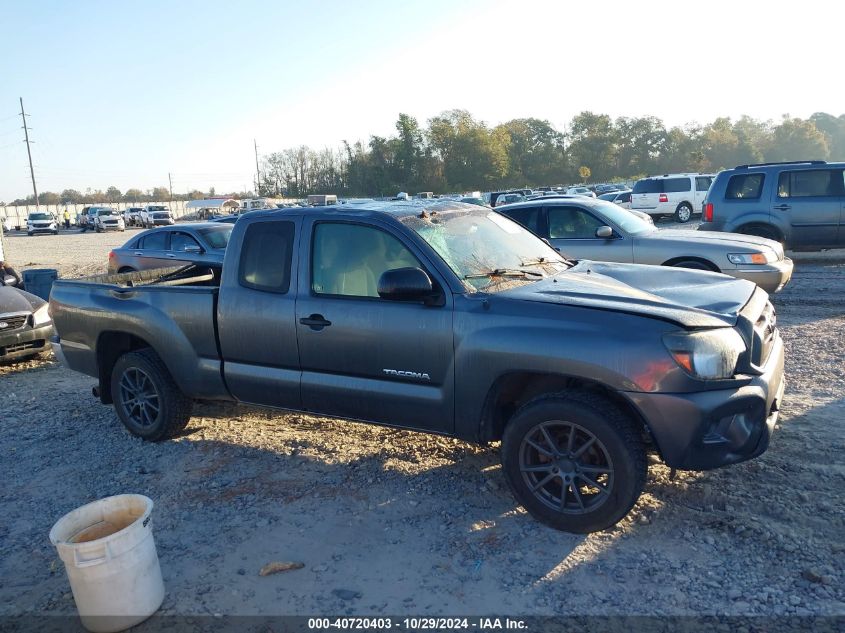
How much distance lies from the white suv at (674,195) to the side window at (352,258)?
24.9 metres

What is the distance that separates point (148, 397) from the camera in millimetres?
5504

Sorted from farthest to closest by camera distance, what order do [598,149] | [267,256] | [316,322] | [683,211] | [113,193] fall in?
[113,193] < [598,149] < [683,211] < [267,256] < [316,322]

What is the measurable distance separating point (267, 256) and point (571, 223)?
557 centimetres

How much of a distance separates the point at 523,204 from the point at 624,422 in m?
6.65

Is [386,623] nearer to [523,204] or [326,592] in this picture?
[326,592]

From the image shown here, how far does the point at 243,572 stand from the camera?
11.9 ft

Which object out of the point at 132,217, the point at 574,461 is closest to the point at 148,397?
the point at 574,461

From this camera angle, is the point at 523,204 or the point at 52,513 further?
the point at 523,204

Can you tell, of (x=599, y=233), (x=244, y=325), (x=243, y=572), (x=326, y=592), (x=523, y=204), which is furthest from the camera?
(x=523, y=204)

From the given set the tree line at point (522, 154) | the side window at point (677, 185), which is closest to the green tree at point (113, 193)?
the tree line at point (522, 154)

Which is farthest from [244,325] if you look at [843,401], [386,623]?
[843,401]

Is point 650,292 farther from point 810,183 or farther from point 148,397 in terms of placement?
point 810,183

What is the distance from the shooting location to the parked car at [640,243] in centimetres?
835

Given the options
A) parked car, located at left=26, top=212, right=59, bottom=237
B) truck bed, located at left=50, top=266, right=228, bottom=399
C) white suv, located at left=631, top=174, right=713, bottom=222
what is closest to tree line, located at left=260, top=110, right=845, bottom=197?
parked car, located at left=26, top=212, right=59, bottom=237
